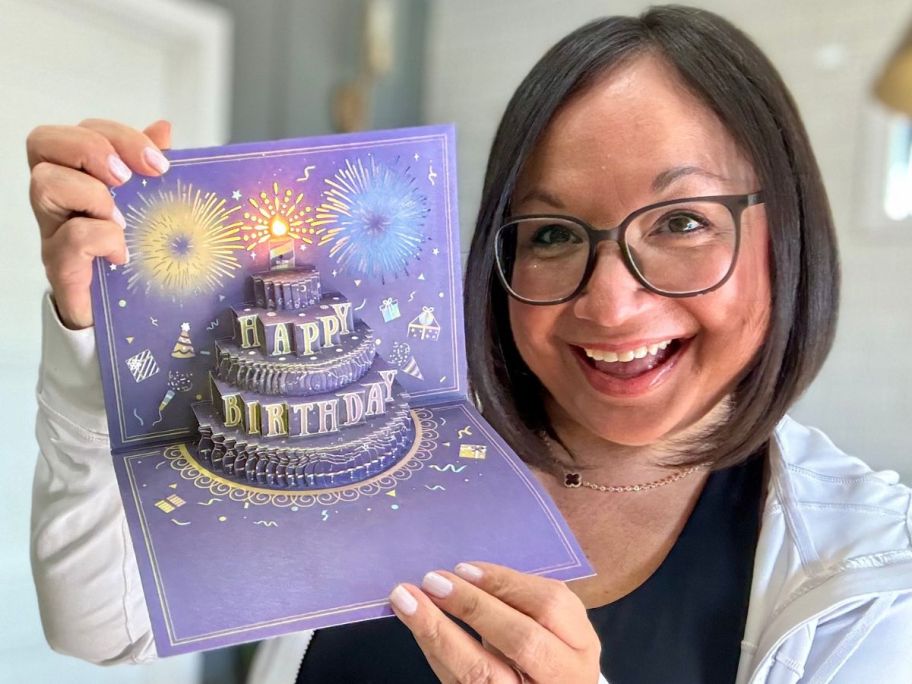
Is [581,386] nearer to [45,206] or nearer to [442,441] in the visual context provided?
[442,441]

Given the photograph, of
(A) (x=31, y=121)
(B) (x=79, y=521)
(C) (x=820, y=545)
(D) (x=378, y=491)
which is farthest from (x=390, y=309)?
(A) (x=31, y=121)

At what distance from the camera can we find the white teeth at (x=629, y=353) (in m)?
0.71

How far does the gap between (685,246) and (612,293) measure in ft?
0.33

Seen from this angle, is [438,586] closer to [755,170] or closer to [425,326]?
[425,326]

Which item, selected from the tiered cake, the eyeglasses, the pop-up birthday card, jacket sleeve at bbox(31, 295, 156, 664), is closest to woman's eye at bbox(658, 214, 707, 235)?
the eyeglasses

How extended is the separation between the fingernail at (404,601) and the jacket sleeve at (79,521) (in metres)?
0.33

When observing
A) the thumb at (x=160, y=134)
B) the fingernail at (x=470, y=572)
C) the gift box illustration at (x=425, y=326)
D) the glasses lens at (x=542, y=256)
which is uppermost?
the thumb at (x=160, y=134)

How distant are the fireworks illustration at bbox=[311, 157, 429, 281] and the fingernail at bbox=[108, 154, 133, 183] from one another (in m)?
0.15

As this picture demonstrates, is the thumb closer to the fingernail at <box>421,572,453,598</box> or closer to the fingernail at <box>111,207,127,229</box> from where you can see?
the fingernail at <box>111,207,127,229</box>

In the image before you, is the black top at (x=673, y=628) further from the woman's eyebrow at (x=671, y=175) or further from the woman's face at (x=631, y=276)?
the woman's eyebrow at (x=671, y=175)

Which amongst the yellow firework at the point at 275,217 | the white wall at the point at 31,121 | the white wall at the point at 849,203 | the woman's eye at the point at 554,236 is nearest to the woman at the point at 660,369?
the woman's eye at the point at 554,236

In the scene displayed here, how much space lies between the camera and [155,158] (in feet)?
1.84

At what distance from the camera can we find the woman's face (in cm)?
68

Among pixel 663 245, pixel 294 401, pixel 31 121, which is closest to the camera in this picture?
pixel 294 401
